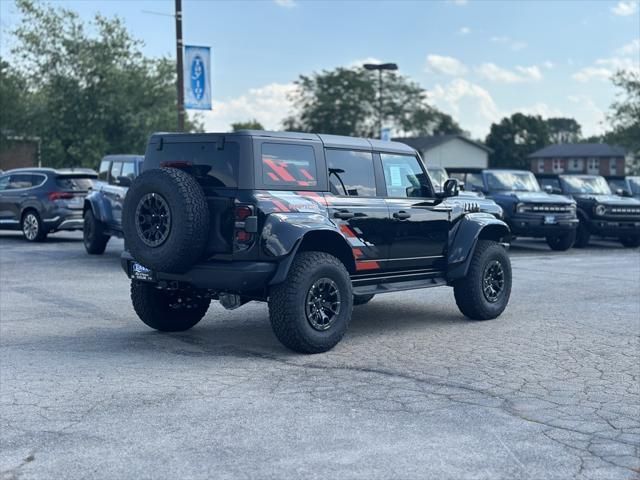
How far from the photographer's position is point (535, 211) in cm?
1870

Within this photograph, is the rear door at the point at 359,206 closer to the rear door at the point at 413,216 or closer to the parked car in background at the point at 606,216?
the rear door at the point at 413,216

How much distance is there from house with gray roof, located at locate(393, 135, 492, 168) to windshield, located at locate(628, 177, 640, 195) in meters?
61.6

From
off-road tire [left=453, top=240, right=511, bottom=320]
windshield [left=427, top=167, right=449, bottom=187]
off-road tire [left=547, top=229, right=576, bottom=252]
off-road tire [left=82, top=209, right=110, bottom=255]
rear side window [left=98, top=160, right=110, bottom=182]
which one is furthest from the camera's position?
windshield [left=427, top=167, right=449, bottom=187]

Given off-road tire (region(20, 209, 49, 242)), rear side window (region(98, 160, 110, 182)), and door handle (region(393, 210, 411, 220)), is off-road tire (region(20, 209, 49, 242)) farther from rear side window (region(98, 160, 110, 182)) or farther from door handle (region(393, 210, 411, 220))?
door handle (region(393, 210, 411, 220))

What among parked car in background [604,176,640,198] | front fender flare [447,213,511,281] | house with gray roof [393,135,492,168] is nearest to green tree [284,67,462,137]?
house with gray roof [393,135,492,168]

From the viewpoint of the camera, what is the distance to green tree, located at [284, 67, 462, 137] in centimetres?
7875

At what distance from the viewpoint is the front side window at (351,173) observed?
27.0ft

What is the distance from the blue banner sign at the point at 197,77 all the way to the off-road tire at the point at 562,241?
8941mm

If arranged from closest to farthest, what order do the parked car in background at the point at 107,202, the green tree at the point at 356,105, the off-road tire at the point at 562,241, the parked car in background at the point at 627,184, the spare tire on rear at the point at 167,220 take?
the spare tire on rear at the point at 167,220
the parked car in background at the point at 107,202
the off-road tire at the point at 562,241
the parked car in background at the point at 627,184
the green tree at the point at 356,105

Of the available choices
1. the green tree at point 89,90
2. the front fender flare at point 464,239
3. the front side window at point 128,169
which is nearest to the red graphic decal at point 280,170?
the front fender flare at point 464,239

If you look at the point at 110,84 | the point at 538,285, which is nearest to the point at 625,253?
the point at 538,285

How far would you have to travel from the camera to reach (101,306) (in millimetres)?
10281

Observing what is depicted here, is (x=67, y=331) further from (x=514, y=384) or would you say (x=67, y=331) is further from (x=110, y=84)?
(x=110, y=84)

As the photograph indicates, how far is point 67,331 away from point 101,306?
167 cm
